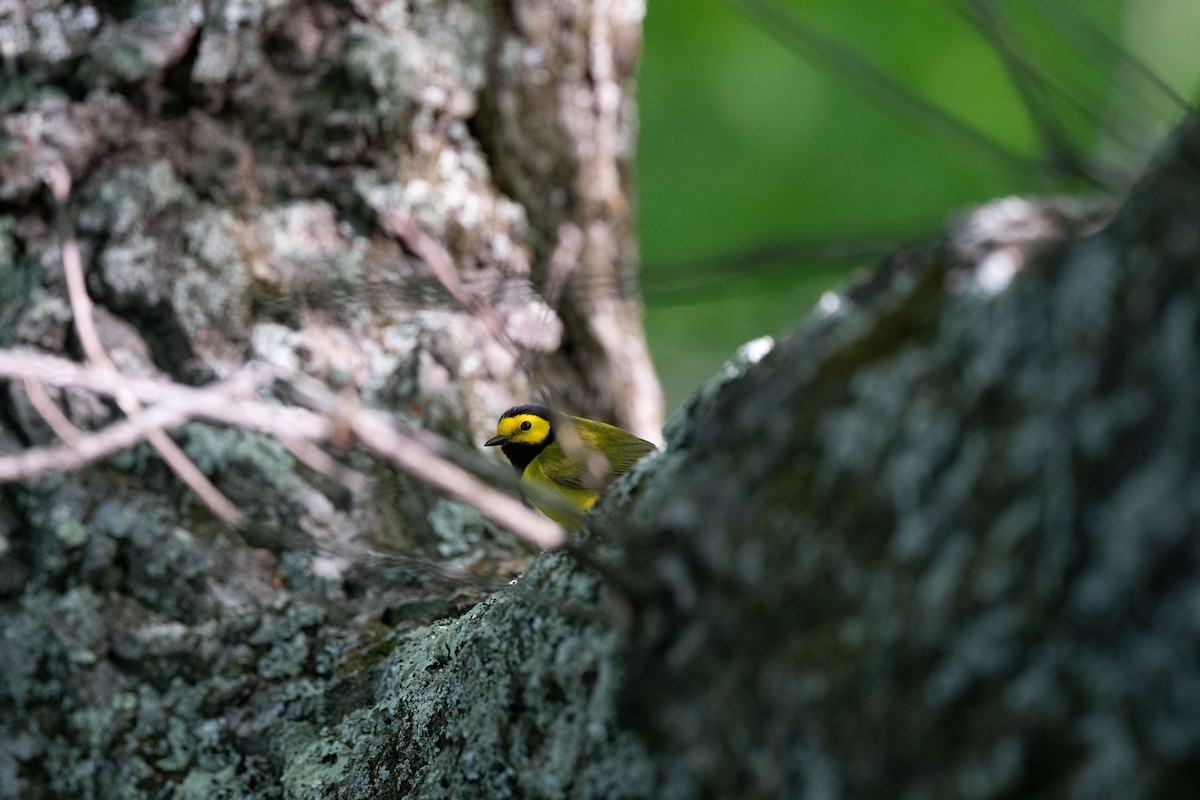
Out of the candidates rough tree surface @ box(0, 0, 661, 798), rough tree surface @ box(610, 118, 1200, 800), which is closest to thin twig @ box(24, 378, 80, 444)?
rough tree surface @ box(0, 0, 661, 798)

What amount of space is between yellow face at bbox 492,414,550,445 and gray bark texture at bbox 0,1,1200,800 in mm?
172

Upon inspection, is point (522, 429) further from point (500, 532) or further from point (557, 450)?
point (500, 532)

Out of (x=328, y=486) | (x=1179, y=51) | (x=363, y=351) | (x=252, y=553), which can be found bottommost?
(x=252, y=553)

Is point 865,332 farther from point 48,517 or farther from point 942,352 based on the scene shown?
point 48,517

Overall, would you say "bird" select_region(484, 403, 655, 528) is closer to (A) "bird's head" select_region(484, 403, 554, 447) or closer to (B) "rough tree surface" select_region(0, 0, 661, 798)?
(A) "bird's head" select_region(484, 403, 554, 447)

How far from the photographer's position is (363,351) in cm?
228

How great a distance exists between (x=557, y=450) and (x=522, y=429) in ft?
1.29

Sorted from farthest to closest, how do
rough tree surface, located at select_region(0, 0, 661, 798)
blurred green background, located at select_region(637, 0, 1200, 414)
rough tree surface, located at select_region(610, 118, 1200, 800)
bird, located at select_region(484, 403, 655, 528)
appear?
blurred green background, located at select_region(637, 0, 1200, 414), bird, located at select_region(484, 403, 655, 528), rough tree surface, located at select_region(0, 0, 661, 798), rough tree surface, located at select_region(610, 118, 1200, 800)

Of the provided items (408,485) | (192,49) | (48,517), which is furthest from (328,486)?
(192,49)

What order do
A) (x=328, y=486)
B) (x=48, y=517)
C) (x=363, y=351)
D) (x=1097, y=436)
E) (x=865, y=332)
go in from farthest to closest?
(x=363, y=351)
(x=328, y=486)
(x=48, y=517)
(x=865, y=332)
(x=1097, y=436)

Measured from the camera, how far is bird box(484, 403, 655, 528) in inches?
106

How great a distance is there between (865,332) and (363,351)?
1.50 meters

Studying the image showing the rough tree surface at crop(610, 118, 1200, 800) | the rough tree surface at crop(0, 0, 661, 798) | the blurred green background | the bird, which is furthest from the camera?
the blurred green background

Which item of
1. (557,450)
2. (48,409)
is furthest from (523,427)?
(48,409)
